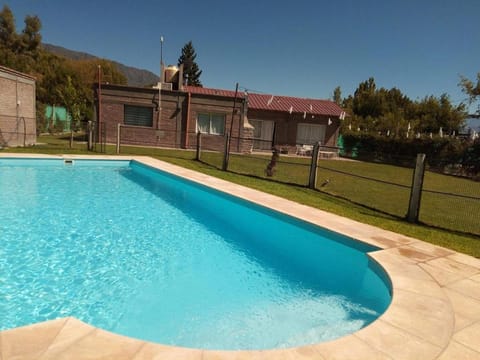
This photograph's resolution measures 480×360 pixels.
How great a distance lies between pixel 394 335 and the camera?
2.47 metres

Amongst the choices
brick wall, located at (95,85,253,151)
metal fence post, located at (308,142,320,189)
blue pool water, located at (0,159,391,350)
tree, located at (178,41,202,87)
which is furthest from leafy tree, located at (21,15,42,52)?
metal fence post, located at (308,142,320,189)

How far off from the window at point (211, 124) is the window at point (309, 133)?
274 inches

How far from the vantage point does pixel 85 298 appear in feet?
11.9

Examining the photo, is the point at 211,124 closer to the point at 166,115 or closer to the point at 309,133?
the point at 166,115

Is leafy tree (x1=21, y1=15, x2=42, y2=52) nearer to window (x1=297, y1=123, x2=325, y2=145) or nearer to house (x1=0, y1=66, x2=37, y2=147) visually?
house (x1=0, y1=66, x2=37, y2=147)

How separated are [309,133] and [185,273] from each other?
22.1 meters

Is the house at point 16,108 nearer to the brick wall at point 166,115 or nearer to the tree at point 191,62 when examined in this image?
the brick wall at point 166,115

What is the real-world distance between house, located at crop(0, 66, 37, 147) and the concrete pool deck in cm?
1519

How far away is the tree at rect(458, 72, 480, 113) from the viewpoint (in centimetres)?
2539

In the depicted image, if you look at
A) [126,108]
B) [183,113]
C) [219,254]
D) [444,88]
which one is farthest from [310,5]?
[444,88]

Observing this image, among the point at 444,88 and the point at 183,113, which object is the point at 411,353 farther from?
the point at 444,88

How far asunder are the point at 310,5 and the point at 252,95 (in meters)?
12.0

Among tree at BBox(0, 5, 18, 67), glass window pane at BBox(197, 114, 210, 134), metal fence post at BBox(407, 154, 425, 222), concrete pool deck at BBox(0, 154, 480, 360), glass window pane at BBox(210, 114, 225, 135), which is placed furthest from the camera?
tree at BBox(0, 5, 18, 67)

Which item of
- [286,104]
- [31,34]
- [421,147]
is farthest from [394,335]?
[31,34]
